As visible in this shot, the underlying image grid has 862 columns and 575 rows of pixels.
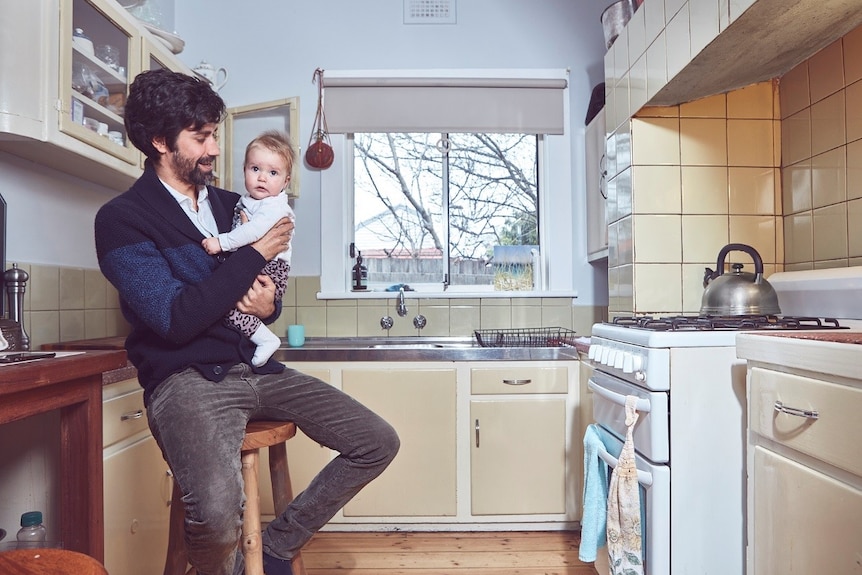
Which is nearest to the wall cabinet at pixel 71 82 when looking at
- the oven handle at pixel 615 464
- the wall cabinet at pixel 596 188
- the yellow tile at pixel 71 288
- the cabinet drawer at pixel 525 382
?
the yellow tile at pixel 71 288

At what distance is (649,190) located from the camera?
7.55 feet

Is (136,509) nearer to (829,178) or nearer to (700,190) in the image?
(700,190)

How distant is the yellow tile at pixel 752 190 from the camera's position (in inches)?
90.6

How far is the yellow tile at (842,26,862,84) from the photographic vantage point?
5.99 ft

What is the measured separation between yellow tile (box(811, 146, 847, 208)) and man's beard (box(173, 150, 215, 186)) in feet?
6.13

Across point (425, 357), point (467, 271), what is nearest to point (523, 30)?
point (467, 271)

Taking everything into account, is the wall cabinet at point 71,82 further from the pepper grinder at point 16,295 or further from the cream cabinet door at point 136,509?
the cream cabinet door at point 136,509

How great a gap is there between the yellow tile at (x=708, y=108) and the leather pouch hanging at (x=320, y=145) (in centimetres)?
173

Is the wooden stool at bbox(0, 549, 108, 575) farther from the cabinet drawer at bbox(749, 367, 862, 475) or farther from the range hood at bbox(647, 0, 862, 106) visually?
the range hood at bbox(647, 0, 862, 106)

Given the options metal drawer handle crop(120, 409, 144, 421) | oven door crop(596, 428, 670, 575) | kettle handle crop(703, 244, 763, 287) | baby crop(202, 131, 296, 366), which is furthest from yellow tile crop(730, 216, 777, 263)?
metal drawer handle crop(120, 409, 144, 421)

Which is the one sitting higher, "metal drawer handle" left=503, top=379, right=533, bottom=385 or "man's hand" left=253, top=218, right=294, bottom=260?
"man's hand" left=253, top=218, right=294, bottom=260

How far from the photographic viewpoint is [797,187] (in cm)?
219

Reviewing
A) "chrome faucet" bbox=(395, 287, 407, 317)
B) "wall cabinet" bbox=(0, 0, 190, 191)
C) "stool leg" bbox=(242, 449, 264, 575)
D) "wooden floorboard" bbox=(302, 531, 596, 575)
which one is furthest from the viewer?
"chrome faucet" bbox=(395, 287, 407, 317)

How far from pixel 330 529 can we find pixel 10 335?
4.82 ft
